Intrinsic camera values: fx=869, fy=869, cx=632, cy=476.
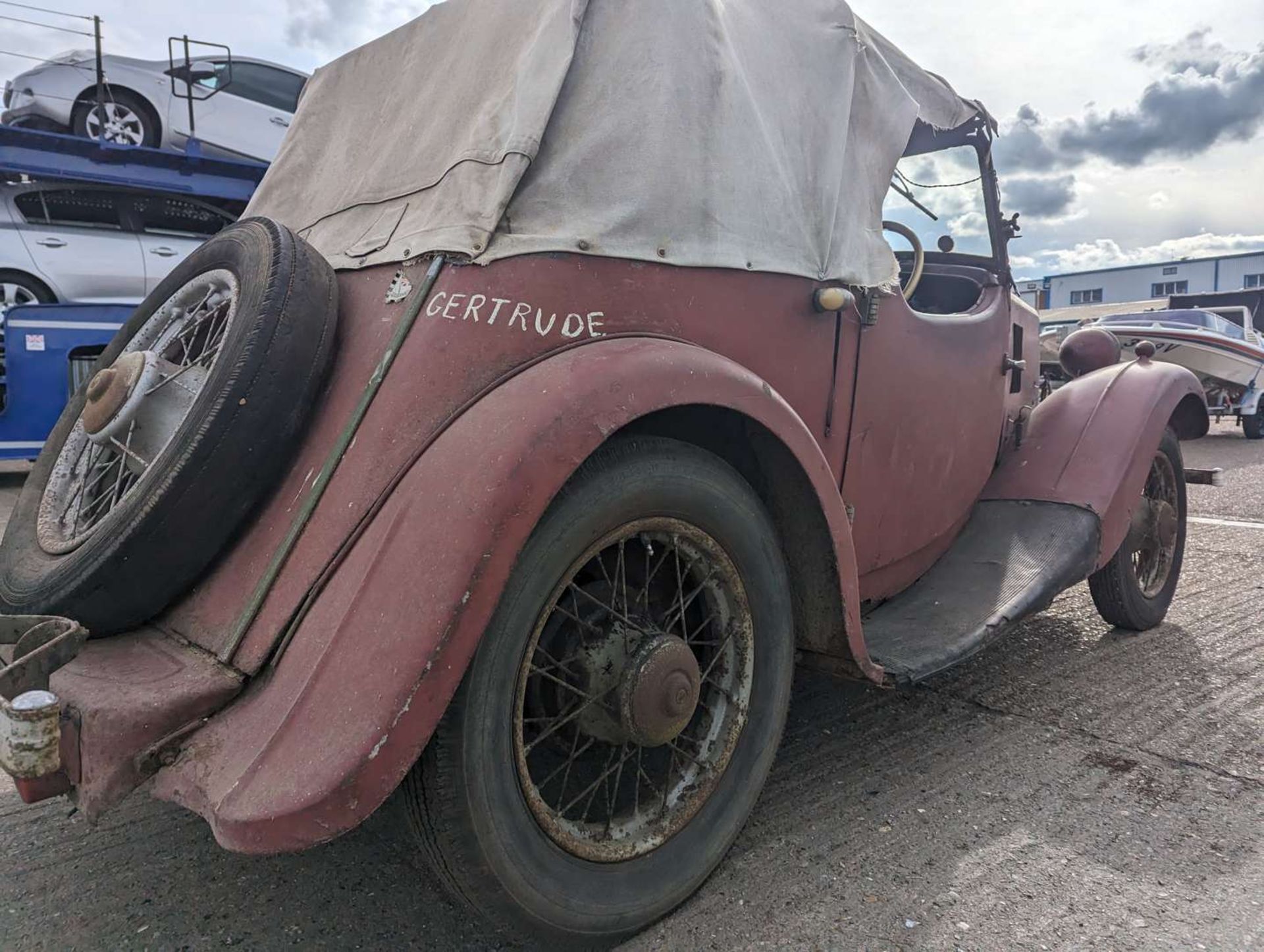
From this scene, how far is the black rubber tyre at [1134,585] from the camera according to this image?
383cm

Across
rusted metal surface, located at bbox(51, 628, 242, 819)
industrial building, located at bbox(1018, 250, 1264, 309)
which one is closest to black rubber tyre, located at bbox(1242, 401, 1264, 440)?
rusted metal surface, located at bbox(51, 628, 242, 819)

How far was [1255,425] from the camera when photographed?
14.1 metres

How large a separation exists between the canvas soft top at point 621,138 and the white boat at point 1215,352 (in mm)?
12178

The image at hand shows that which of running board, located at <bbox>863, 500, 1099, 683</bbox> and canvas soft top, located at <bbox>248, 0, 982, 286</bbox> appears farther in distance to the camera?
running board, located at <bbox>863, 500, 1099, 683</bbox>

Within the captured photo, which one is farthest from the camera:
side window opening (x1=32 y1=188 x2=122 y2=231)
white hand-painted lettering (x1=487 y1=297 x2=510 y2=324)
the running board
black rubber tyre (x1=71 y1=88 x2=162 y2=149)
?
black rubber tyre (x1=71 y1=88 x2=162 y2=149)

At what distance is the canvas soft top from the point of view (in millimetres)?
2127

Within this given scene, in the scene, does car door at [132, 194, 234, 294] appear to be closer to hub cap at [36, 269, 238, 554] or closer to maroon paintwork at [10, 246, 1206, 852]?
hub cap at [36, 269, 238, 554]

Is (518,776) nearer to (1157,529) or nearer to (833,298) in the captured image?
(833,298)

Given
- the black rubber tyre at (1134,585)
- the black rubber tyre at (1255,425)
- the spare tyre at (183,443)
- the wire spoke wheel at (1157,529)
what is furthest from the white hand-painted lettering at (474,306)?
the black rubber tyre at (1255,425)

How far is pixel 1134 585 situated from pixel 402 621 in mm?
3576

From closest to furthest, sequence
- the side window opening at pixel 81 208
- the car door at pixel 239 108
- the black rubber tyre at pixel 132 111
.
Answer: the side window opening at pixel 81 208 → the black rubber tyre at pixel 132 111 → the car door at pixel 239 108

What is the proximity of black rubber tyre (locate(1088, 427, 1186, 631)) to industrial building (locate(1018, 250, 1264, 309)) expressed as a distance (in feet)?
118

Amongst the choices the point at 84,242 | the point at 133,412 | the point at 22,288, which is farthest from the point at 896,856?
the point at 84,242

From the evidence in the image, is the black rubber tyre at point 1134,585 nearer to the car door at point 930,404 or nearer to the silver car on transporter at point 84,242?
the car door at point 930,404
